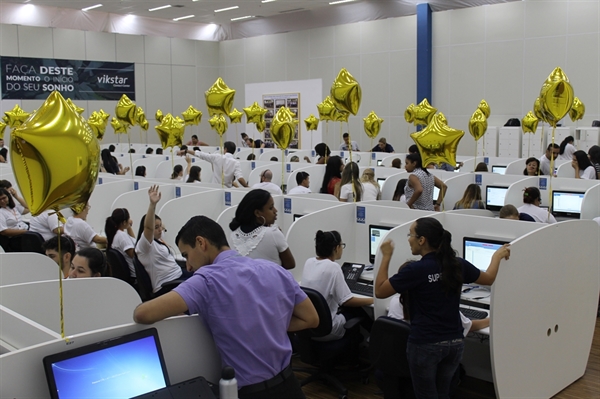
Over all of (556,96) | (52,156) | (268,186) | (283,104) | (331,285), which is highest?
(283,104)

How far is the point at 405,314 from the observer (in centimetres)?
333

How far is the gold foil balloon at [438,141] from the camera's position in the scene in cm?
477

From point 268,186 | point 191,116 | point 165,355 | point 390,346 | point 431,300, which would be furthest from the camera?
point 191,116

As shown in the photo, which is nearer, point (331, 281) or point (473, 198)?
point (331, 281)

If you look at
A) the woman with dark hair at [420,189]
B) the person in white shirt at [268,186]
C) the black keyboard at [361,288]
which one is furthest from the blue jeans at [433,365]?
the person in white shirt at [268,186]

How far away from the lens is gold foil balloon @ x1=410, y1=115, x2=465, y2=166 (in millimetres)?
4770

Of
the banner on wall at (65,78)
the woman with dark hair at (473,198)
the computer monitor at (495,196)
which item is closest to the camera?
the woman with dark hair at (473,198)

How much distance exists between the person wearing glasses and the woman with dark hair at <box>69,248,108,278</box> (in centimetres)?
123

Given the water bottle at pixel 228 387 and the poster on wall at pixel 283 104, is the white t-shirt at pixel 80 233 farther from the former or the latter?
the poster on wall at pixel 283 104

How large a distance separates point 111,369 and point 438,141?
343 centimetres

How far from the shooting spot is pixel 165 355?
2111 mm

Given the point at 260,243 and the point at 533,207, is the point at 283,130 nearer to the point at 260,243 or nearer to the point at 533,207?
the point at 533,207

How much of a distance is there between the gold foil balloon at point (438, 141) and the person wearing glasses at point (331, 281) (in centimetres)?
140

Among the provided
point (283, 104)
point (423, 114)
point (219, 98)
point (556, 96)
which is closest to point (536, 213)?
point (556, 96)
